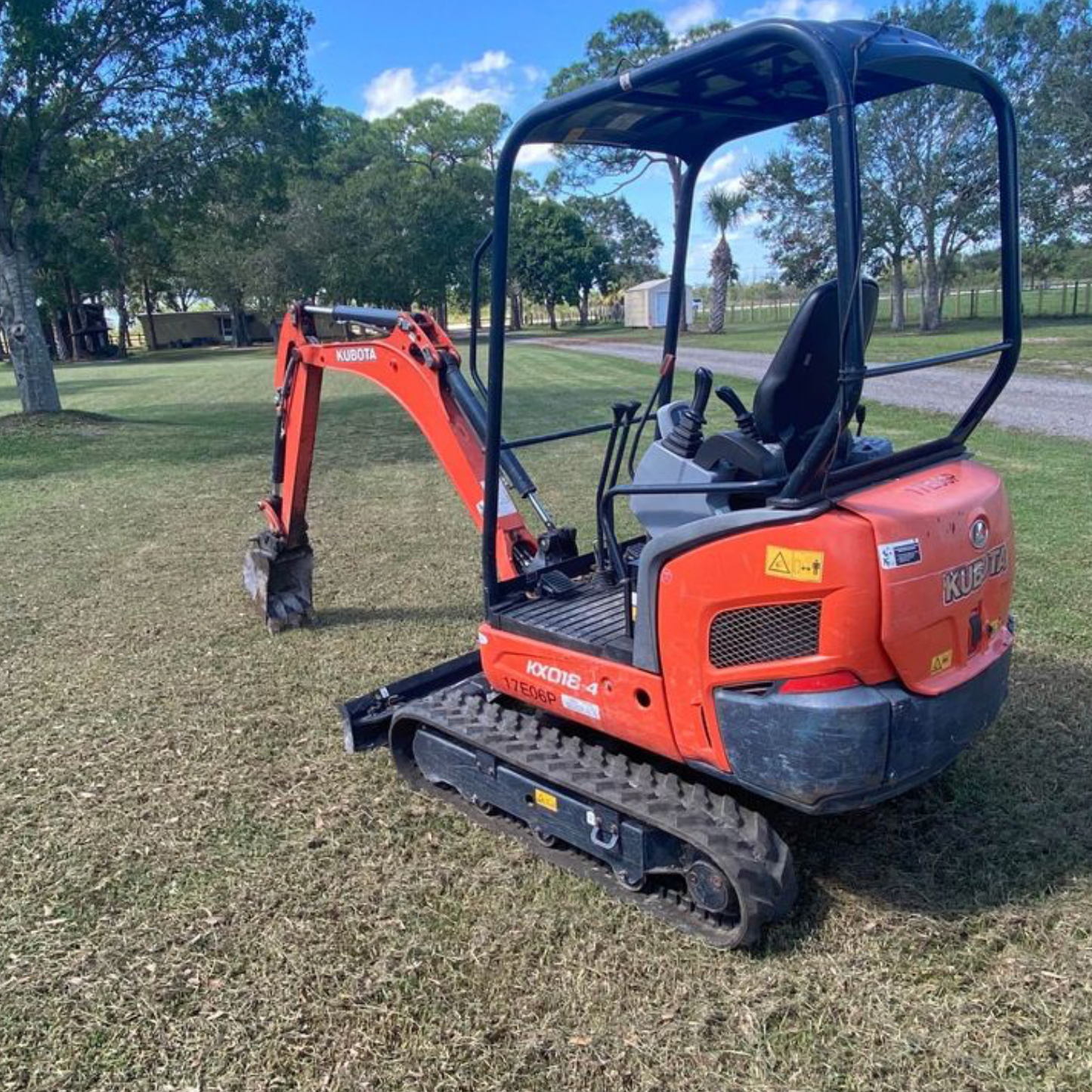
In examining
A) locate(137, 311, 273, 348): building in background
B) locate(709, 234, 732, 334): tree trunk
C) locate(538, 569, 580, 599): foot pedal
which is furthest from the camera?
locate(137, 311, 273, 348): building in background

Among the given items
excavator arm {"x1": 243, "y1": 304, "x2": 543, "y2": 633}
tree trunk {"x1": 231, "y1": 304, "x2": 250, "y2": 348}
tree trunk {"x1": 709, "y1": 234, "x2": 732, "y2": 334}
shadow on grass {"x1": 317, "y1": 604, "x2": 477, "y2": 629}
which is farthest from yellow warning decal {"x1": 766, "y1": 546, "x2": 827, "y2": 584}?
tree trunk {"x1": 231, "y1": 304, "x2": 250, "y2": 348}

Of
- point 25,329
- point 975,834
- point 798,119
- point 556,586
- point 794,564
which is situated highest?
point 798,119

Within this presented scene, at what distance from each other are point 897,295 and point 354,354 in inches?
1390

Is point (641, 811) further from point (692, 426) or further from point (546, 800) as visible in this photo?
point (692, 426)

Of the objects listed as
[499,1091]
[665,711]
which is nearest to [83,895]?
[499,1091]

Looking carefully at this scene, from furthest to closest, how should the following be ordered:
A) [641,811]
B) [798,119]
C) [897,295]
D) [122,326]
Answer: [122,326] → [897,295] → [798,119] → [641,811]

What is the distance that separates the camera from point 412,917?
3.45 m

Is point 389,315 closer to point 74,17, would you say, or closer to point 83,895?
point 83,895

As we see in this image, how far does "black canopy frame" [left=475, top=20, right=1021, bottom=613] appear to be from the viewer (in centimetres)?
253

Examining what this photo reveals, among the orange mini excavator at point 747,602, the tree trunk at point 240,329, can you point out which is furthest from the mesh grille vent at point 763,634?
the tree trunk at point 240,329

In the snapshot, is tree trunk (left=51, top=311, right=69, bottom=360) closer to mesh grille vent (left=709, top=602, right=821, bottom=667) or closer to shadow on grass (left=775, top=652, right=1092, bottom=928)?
shadow on grass (left=775, top=652, right=1092, bottom=928)

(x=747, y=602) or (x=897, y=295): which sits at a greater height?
(x=897, y=295)

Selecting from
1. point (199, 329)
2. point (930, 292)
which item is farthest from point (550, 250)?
point (930, 292)

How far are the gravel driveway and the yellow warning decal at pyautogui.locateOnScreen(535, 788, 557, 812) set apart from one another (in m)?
8.64
